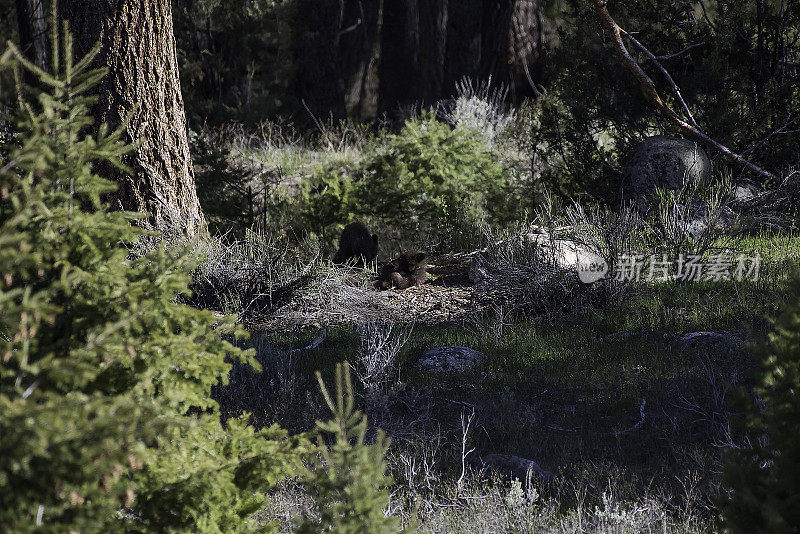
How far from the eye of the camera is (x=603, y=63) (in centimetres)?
829

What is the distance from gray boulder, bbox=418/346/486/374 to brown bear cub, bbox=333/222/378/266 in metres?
2.24

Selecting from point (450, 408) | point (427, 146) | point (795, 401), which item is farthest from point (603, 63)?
point (795, 401)

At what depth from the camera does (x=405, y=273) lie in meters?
6.83

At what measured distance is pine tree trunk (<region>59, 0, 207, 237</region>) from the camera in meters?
6.04

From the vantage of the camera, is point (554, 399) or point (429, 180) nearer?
point (554, 399)

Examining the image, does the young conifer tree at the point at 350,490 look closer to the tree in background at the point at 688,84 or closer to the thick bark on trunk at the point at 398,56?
the tree in background at the point at 688,84

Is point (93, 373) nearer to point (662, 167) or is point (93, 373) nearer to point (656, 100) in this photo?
point (662, 167)

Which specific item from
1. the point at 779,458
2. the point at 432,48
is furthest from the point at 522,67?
the point at 779,458

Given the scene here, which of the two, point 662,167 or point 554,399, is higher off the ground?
point 662,167

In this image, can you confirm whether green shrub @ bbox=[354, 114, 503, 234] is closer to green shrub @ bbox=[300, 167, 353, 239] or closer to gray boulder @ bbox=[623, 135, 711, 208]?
green shrub @ bbox=[300, 167, 353, 239]

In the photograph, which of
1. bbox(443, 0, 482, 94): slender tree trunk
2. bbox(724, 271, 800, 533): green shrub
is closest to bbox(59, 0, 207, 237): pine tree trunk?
bbox(724, 271, 800, 533): green shrub

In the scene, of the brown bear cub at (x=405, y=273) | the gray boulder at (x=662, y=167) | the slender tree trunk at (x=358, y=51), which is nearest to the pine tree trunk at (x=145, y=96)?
the brown bear cub at (x=405, y=273)

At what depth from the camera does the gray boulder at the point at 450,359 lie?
483 cm

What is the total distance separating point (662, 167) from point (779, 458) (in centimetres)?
610
